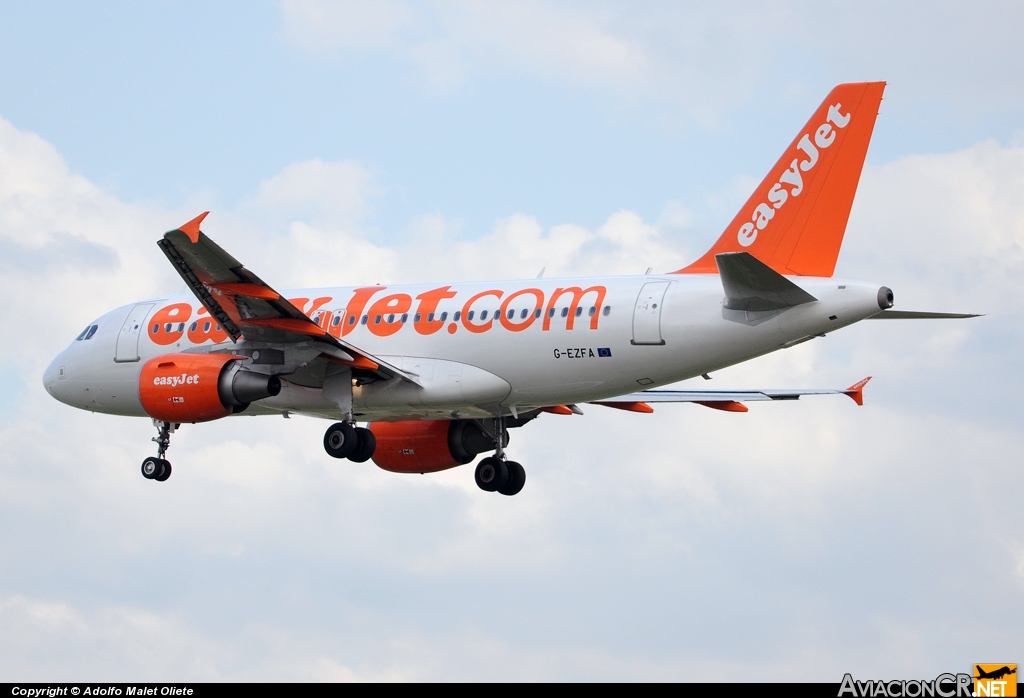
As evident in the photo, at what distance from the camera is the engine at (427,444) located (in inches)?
1363

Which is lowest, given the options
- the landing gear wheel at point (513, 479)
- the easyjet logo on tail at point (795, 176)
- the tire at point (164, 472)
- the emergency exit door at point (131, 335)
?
the landing gear wheel at point (513, 479)

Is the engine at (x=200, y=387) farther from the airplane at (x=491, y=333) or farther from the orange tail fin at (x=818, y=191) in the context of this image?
the orange tail fin at (x=818, y=191)

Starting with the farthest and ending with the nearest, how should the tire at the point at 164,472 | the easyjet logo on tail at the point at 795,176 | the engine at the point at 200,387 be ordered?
1. the tire at the point at 164,472
2. the engine at the point at 200,387
3. the easyjet logo on tail at the point at 795,176

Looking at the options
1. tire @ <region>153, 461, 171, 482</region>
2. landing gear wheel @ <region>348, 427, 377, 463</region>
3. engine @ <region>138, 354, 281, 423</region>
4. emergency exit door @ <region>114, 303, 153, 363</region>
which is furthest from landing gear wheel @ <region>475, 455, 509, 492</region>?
emergency exit door @ <region>114, 303, 153, 363</region>

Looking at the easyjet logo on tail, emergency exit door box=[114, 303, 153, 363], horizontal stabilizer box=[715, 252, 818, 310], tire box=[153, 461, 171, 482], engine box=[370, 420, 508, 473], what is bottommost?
horizontal stabilizer box=[715, 252, 818, 310]

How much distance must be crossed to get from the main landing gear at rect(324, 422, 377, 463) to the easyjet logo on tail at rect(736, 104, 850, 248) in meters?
8.83

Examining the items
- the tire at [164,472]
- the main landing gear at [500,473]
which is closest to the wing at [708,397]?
the main landing gear at [500,473]

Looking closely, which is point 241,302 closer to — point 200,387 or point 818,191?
point 200,387

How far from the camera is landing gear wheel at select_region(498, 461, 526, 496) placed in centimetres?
3384

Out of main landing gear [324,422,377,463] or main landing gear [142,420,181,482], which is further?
main landing gear [142,420,181,482]

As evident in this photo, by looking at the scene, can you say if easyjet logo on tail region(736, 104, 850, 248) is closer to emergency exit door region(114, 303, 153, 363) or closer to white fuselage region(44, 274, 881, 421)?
white fuselage region(44, 274, 881, 421)

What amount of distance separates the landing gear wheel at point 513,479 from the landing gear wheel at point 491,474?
0.30ft

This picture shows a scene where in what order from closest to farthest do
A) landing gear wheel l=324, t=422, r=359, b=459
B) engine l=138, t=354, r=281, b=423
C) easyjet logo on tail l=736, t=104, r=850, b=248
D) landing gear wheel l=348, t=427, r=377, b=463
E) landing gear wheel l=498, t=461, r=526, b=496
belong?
easyjet logo on tail l=736, t=104, r=850, b=248, engine l=138, t=354, r=281, b=423, landing gear wheel l=324, t=422, r=359, b=459, landing gear wheel l=348, t=427, r=377, b=463, landing gear wheel l=498, t=461, r=526, b=496

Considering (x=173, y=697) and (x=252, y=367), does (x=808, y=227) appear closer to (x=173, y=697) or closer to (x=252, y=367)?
(x=252, y=367)
